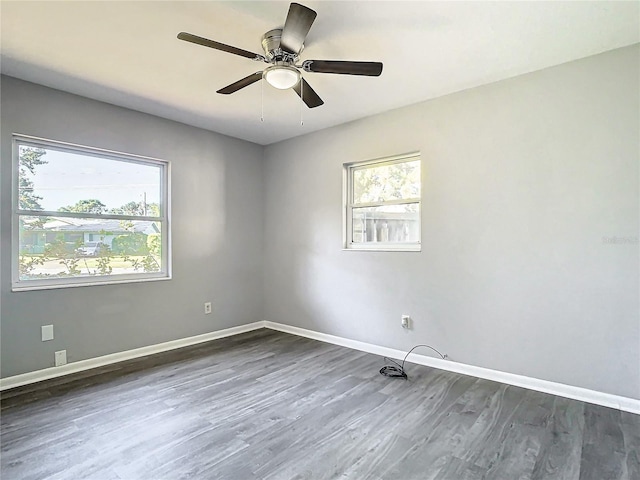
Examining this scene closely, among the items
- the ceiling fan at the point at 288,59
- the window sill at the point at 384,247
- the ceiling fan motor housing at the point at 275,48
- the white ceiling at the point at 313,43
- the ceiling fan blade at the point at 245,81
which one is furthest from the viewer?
the window sill at the point at 384,247

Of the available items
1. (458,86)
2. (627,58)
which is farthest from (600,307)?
(458,86)

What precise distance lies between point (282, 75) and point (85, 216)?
95.0 inches

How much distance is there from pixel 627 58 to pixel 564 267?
60.3 inches

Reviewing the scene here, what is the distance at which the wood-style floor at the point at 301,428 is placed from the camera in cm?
182

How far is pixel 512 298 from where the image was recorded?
2.87m

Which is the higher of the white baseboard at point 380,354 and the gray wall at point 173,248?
the gray wall at point 173,248

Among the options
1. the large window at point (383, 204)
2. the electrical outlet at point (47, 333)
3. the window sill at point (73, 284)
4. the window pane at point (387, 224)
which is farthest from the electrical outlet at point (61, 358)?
the window pane at point (387, 224)

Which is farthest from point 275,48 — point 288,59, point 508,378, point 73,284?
point 508,378

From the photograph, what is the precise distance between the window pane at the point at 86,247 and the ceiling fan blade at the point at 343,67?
2609 mm

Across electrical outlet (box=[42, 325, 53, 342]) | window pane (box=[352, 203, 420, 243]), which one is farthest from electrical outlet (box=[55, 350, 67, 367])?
window pane (box=[352, 203, 420, 243])

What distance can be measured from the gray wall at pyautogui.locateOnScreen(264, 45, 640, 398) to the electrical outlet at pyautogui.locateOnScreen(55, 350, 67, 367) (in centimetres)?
268

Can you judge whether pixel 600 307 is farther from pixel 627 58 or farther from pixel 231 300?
pixel 231 300

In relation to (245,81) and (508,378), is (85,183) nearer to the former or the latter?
(245,81)

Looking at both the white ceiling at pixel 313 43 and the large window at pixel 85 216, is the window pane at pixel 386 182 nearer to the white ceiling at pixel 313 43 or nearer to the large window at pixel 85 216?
the white ceiling at pixel 313 43
